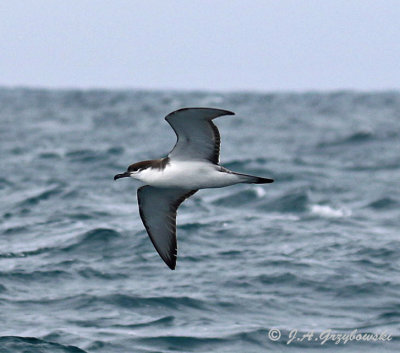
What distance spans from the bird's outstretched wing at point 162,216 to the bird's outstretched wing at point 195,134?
0.98m

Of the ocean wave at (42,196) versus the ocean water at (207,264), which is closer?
the ocean water at (207,264)

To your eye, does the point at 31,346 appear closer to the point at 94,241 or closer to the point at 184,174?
the point at 184,174

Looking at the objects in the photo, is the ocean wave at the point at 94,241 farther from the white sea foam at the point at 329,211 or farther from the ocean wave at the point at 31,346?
the white sea foam at the point at 329,211

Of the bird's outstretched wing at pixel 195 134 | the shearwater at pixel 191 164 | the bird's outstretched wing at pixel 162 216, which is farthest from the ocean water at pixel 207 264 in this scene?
the bird's outstretched wing at pixel 195 134

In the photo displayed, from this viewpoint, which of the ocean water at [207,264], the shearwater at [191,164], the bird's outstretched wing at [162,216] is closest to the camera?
the shearwater at [191,164]

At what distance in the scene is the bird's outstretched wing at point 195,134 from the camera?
8227 millimetres

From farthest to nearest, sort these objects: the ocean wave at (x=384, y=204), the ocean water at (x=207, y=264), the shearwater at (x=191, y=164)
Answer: the ocean wave at (x=384, y=204)
the ocean water at (x=207, y=264)
the shearwater at (x=191, y=164)

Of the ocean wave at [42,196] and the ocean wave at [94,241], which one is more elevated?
the ocean wave at [42,196]

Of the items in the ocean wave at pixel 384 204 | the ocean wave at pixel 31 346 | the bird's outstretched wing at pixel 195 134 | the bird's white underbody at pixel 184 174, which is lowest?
the ocean wave at pixel 31 346

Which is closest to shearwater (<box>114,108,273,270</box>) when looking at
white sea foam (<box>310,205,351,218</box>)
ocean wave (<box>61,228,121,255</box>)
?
ocean wave (<box>61,228,121,255</box>)

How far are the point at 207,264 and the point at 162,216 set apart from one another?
262cm

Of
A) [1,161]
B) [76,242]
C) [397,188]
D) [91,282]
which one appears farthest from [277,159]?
[91,282]

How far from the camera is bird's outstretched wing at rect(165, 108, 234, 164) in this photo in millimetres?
8227

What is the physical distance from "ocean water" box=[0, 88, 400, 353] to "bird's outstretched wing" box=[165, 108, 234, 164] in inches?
84.7
